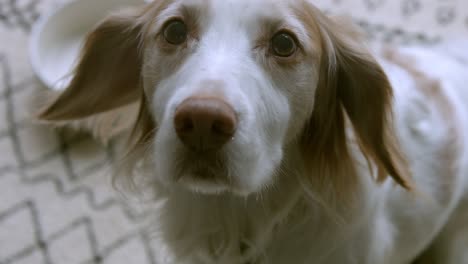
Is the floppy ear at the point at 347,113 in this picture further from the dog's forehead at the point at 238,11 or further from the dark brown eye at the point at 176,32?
the dark brown eye at the point at 176,32

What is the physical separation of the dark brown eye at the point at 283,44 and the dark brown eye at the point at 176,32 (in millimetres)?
149

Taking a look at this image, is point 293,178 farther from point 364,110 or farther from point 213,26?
point 213,26

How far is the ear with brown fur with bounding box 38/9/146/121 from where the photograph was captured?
1103mm

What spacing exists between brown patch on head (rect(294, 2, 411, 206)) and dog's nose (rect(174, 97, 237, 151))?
28cm

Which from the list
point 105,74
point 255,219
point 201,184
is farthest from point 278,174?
point 105,74

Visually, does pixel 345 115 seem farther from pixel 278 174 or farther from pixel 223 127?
pixel 223 127

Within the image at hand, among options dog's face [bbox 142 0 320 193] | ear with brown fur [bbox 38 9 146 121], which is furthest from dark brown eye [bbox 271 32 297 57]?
ear with brown fur [bbox 38 9 146 121]

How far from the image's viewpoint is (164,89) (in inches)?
35.6

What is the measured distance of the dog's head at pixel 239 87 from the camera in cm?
81

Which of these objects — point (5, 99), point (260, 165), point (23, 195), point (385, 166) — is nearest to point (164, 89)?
point (260, 165)

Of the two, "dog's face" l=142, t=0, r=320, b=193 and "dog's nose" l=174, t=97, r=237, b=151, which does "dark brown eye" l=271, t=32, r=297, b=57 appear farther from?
"dog's nose" l=174, t=97, r=237, b=151

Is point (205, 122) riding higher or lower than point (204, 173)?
higher

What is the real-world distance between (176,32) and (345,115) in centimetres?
37

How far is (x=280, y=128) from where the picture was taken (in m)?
0.91
